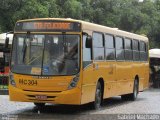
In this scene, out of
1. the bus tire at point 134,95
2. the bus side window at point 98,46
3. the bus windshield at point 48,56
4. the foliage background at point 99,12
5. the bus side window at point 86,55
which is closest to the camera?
the bus windshield at point 48,56

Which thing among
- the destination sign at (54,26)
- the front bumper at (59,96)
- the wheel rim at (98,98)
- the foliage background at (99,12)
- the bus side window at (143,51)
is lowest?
the wheel rim at (98,98)

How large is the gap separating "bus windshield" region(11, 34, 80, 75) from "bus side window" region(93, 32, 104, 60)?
1510 millimetres

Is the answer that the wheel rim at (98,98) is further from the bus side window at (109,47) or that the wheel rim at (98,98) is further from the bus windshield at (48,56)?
the bus windshield at (48,56)

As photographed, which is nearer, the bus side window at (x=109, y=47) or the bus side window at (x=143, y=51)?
the bus side window at (x=109, y=47)

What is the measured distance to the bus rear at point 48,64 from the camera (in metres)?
16.6

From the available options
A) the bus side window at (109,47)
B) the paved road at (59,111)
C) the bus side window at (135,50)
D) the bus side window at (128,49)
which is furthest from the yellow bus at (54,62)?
the bus side window at (135,50)

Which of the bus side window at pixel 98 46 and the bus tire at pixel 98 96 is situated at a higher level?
the bus side window at pixel 98 46

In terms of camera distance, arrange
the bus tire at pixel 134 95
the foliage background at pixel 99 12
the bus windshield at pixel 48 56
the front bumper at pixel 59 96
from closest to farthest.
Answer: the front bumper at pixel 59 96, the bus windshield at pixel 48 56, the bus tire at pixel 134 95, the foliage background at pixel 99 12

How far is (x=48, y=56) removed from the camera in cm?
1684

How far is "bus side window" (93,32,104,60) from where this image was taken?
722 inches

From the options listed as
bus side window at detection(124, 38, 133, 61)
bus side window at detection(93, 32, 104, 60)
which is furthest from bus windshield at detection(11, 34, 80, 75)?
bus side window at detection(124, 38, 133, 61)

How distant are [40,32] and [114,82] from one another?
460cm

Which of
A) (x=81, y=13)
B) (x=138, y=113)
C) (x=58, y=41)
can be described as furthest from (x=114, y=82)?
(x=81, y=13)

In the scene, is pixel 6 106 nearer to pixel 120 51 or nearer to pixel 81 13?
pixel 120 51
